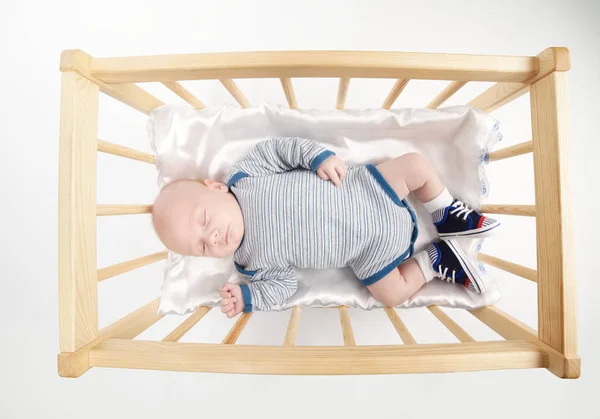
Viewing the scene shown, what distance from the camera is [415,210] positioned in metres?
1.19

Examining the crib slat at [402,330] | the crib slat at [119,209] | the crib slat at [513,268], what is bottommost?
the crib slat at [402,330]

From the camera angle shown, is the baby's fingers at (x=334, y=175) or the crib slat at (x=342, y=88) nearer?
the crib slat at (x=342, y=88)

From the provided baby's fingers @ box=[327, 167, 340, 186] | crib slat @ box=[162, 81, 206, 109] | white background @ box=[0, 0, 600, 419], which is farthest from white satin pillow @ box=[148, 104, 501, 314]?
white background @ box=[0, 0, 600, 419]

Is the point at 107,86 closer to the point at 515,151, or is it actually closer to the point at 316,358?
the point at 316,358

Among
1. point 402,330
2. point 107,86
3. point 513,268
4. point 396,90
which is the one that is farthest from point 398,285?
point 107,86

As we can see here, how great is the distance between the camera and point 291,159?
42.5 inches

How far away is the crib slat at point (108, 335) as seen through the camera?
731mm

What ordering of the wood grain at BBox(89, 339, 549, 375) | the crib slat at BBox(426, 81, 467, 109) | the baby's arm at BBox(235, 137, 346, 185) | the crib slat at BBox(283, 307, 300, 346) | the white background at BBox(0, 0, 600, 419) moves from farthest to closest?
the white background at BBox(0, 0, 600, 419), the baby's arm at BBox(235, 137, 346, 185), the crib slat at BBox(426, 81, 467, 109), the crib slat at BBox(283, 307, 300, 346), the wood grain at BBox(89, 339, 549, 375)

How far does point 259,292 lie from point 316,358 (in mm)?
395

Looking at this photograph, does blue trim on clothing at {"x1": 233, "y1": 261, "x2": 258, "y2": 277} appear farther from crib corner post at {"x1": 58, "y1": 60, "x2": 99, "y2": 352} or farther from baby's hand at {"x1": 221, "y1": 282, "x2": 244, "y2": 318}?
crib corner post at {"x1": 58, "y1": 60, "x2": 99, "y2": 352}

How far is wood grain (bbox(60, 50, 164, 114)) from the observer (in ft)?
2.51

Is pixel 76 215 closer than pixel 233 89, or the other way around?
pixel 76 215

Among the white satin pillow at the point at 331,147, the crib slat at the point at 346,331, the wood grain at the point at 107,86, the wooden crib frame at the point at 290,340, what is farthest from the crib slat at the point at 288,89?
the crib slat at the point at 346,331

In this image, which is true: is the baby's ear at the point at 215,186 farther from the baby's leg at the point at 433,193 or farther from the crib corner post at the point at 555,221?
the crib corner post at the point at 555,221
